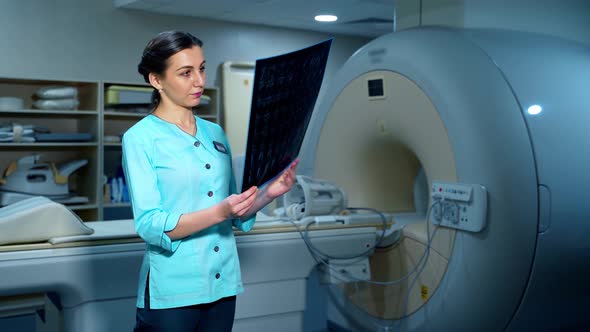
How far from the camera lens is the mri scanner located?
5.92 feet

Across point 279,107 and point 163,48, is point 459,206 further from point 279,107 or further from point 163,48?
point 163,48

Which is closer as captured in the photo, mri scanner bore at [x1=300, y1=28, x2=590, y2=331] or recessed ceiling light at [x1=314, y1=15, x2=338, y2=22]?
mri scanner bore at [x1=300, y1=28, x2=590, y2=331]

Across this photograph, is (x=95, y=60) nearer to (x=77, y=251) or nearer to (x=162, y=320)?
(x=77, y=251)

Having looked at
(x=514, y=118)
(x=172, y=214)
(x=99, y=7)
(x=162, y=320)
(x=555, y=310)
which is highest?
(x=99, y=7)

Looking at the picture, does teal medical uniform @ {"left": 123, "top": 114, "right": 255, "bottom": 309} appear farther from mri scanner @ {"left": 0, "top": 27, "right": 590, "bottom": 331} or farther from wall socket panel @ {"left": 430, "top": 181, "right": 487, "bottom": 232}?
wall socket panel @ {"left": 430, "top": 181, "right": 487, "bottom": 232}

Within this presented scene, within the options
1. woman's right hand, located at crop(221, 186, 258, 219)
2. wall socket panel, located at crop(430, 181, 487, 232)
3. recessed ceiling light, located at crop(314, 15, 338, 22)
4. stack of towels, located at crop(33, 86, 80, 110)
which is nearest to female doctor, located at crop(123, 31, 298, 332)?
woman's right hand, located at crop(221, 186, 258, 219)

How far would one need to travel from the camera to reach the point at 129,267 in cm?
178

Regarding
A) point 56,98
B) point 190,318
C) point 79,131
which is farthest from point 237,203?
point 79,131

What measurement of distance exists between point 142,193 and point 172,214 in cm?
7

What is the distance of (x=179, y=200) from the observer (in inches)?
48.7

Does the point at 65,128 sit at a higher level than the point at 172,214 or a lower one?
higher

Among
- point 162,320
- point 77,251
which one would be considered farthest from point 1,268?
point 162,320

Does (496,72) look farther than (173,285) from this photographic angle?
Yes

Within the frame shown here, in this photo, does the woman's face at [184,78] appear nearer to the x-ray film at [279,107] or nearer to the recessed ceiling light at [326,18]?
the x-ray film at [279,107]
